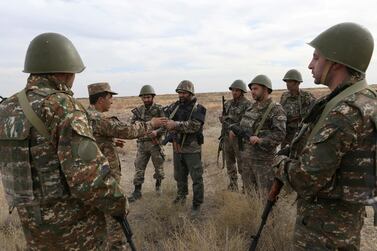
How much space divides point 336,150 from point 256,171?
11.1ft

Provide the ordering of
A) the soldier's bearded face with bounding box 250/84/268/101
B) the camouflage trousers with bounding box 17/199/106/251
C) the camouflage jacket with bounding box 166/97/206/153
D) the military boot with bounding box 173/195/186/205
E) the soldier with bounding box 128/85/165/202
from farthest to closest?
the soldier with bounding box 128/85/165/202
the military boot with bounding box 173/195/186/205
the camouflage jacket with bounding box 166/97/206/153
the soldier's bearded face with bounding box 250/84/268/101
the camouflage trousers with bounding box 17/199/106/251

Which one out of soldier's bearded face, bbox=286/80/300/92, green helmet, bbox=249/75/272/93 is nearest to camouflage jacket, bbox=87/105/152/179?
green helmet, bbox=249/75/272/93

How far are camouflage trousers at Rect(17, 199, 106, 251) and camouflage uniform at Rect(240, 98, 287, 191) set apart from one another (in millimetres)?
3319

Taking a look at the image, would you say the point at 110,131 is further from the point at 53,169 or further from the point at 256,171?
the point at 256,171

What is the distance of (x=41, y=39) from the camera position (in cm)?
258

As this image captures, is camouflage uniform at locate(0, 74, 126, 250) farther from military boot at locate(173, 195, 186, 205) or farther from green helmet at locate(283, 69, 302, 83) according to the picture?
green helmet at locate(283, 69, 302, 83)

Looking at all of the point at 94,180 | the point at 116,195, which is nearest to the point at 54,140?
the point at 94,180

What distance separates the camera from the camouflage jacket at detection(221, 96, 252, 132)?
744cm

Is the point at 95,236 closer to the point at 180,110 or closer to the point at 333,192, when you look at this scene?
the point at 333,192

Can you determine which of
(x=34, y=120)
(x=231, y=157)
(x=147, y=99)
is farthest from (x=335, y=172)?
(x=147, y=99)

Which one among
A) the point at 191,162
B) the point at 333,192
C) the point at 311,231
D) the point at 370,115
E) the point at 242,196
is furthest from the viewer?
the point at 191,162

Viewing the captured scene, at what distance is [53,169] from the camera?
2.36 m

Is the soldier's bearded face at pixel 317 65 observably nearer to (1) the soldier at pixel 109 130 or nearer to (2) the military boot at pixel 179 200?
(1) the soldier at pixel 109 130

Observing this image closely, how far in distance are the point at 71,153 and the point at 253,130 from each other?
380 centimetres
